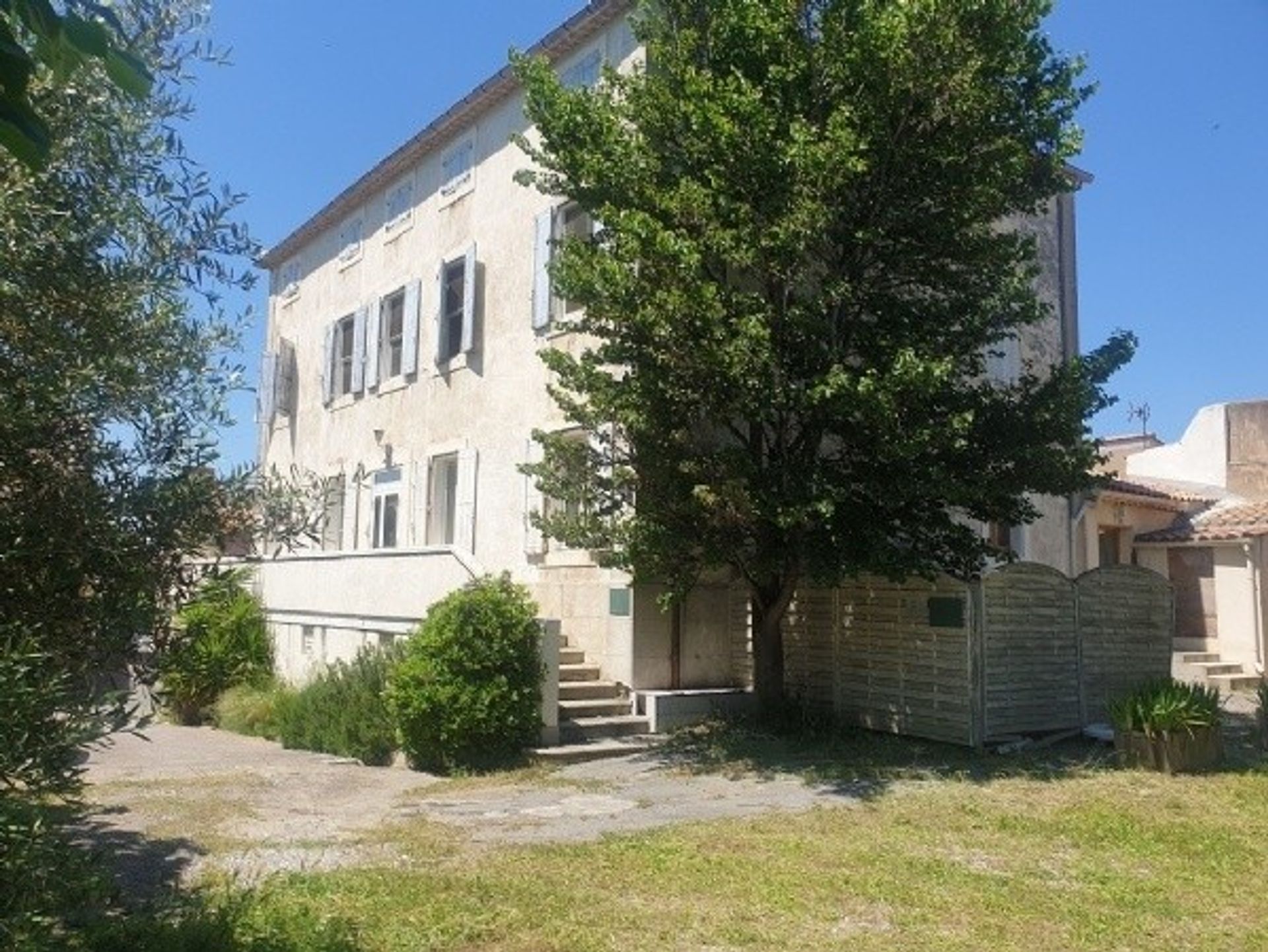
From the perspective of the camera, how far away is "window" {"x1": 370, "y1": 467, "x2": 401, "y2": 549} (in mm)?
20344

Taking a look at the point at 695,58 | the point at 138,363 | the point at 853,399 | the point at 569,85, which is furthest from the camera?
the point at 569,85

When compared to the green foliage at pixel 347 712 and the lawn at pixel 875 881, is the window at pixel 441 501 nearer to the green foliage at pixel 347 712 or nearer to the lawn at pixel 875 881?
the green foliage at pixel 347 712

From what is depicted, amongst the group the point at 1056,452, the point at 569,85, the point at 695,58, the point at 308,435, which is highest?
the point at 569,85

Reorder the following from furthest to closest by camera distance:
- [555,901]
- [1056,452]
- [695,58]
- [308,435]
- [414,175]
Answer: [308,435], [414,175], [695,58], [1056,452], [555,901]

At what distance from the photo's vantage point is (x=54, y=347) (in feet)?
14.6

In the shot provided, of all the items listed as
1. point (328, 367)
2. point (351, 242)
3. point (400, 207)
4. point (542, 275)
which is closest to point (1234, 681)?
point (542, 275)

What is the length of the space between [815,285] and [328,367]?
562 inches

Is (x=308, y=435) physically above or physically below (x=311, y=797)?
above

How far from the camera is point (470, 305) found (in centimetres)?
1795

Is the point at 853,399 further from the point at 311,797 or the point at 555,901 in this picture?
the point at 311,797

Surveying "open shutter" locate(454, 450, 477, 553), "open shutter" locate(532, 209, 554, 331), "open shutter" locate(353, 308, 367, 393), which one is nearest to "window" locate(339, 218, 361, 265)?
"open shutter" locate(353, 308, 367, 393)

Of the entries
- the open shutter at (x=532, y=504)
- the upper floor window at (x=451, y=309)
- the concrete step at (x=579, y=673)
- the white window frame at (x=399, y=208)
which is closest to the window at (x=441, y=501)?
the upper floor window at (x=451, y=309)

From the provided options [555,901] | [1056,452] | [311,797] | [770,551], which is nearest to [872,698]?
[770,551]

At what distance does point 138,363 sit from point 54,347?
41 cm
